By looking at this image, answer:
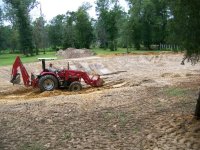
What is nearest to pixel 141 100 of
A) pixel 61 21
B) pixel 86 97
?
pixel 86 97

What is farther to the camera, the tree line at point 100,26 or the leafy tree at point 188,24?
the tree line at point 100,26

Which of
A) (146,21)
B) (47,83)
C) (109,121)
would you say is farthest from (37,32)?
(109,121)

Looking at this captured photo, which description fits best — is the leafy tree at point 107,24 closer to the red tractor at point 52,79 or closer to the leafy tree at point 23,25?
the leafy tree at point 23,25

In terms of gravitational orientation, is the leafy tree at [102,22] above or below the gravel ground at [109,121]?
above

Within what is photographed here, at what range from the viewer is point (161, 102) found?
15.6 metres

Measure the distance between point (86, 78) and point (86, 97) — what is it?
4.91m

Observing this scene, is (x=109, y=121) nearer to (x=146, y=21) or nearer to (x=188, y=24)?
(x=188, y=24)

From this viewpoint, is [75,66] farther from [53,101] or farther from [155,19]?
[155,19]

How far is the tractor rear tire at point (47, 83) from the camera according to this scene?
21625mm

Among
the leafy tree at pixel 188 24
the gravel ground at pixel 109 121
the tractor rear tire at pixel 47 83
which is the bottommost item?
the gravel ground at pixel 109 121

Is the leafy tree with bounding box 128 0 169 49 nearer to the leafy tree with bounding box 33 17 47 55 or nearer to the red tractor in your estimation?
the leafy tree with bounding box 33 17 47 55

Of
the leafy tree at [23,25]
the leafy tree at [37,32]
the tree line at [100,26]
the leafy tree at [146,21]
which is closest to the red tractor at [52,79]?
the tree line at [100,26]

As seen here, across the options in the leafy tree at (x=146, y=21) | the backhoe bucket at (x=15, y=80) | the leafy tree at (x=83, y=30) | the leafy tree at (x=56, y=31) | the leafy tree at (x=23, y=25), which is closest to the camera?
the backhoe bucket at (x=15, y=80)

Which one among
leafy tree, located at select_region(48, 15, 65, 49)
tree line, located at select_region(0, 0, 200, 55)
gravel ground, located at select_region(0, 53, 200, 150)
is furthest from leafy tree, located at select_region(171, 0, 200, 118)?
leafy tree, located at select_region(48, 15, 65, 49)
